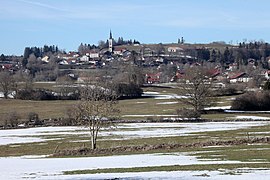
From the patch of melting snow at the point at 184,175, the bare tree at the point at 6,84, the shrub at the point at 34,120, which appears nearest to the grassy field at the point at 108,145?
the patch of melting snow at the point at 184,175

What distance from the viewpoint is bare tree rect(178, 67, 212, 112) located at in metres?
89.0

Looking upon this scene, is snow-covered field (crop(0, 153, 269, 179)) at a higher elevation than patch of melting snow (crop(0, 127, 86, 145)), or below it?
higher

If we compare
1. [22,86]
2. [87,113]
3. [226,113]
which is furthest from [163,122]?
[22,86]

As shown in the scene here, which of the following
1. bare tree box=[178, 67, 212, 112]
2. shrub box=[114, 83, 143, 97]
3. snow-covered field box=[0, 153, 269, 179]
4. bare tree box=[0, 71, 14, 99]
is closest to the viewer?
snow-covered field box=[0, 153, 269, 179]

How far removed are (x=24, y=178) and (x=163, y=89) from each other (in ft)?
450

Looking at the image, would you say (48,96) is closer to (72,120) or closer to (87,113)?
(72,120)

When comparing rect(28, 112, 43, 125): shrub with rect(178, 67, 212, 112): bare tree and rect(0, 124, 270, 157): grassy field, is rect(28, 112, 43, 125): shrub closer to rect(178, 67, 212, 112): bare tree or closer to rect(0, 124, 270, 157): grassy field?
rect(0, 124, 270, 157): grassy field

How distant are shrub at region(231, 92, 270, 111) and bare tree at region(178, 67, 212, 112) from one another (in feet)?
26.3

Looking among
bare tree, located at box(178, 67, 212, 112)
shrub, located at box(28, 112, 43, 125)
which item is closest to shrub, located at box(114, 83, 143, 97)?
bare tree, located at box(178, 67, 212, 112)

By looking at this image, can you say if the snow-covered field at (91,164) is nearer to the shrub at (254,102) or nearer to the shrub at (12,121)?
the shrub at (12,121)

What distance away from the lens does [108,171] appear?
87.0 feet

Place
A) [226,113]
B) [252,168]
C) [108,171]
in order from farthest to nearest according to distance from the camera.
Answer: [226,113] < [108,171] < [252,168]

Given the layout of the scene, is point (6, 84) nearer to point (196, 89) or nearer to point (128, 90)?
point (128, 90)

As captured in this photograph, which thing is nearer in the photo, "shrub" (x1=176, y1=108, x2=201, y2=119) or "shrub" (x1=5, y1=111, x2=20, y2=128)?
"shrub" (x1=5, y1=111, x2=20, y2=128)
